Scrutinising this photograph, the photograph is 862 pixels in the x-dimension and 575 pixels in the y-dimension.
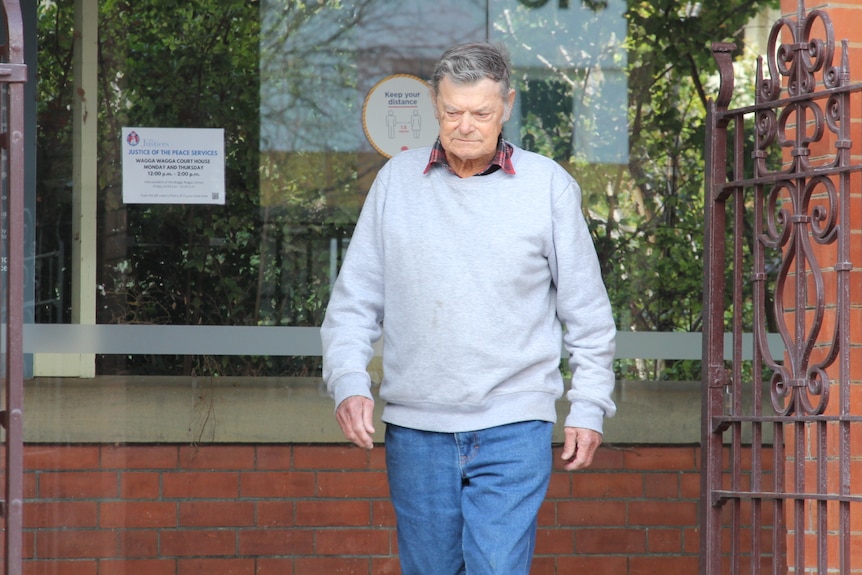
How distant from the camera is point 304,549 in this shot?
527cm

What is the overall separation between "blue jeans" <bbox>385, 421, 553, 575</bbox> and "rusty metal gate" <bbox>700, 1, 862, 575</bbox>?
0.70 metres

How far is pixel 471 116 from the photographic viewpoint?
332 centimetres

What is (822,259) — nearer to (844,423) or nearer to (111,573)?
(844,423)

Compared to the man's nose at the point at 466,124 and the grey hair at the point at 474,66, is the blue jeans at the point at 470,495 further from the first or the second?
the grey hair at the point at 474,66

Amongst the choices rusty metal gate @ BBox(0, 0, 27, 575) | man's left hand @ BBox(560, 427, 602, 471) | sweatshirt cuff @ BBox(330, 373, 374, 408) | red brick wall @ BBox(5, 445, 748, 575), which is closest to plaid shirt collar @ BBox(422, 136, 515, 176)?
sweatshirt cuff @ BBox(330, 373, 374, 408)

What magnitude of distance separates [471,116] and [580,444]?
0.83 m

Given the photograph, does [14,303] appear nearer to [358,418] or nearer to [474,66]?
[358,418]

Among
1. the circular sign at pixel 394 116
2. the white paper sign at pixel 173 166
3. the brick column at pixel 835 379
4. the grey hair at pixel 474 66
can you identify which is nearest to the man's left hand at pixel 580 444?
the brick column at pixel 835 379

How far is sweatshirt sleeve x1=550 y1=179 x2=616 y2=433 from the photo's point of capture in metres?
3.33

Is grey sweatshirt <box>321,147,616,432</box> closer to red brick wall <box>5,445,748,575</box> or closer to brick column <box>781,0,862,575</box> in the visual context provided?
brick column <box>781,0,862,575</box>

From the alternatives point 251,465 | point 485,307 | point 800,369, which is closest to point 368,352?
point 485,307

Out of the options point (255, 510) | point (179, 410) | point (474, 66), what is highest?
point (474, 66)

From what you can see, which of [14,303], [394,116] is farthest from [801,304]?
[394,116]

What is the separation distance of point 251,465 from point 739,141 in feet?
7.81
